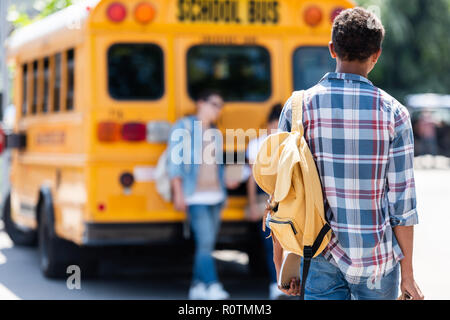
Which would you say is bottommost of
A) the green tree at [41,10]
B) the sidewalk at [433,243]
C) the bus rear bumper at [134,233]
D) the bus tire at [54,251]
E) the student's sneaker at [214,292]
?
the sidewalk at [433,243]

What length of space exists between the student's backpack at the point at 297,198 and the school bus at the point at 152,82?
13.4ft

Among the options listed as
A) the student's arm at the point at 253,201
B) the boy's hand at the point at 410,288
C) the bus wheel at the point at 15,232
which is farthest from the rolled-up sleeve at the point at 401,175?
the bus wheel at the point at 15,232

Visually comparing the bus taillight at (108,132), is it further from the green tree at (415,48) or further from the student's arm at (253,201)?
the green tree at (415,48)

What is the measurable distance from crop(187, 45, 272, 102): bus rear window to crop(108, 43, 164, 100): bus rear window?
0.26 m

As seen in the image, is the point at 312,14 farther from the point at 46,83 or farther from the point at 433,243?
the point at 433,243

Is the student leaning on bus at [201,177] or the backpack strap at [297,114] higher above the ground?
the backpack strap at [297,114]

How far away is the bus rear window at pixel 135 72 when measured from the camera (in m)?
7.24

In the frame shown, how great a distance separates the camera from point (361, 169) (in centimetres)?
315

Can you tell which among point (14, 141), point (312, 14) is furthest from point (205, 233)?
point (14, 141)

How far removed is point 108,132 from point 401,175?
4.27 m

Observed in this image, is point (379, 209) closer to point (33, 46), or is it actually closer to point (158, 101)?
point (158, 101)
